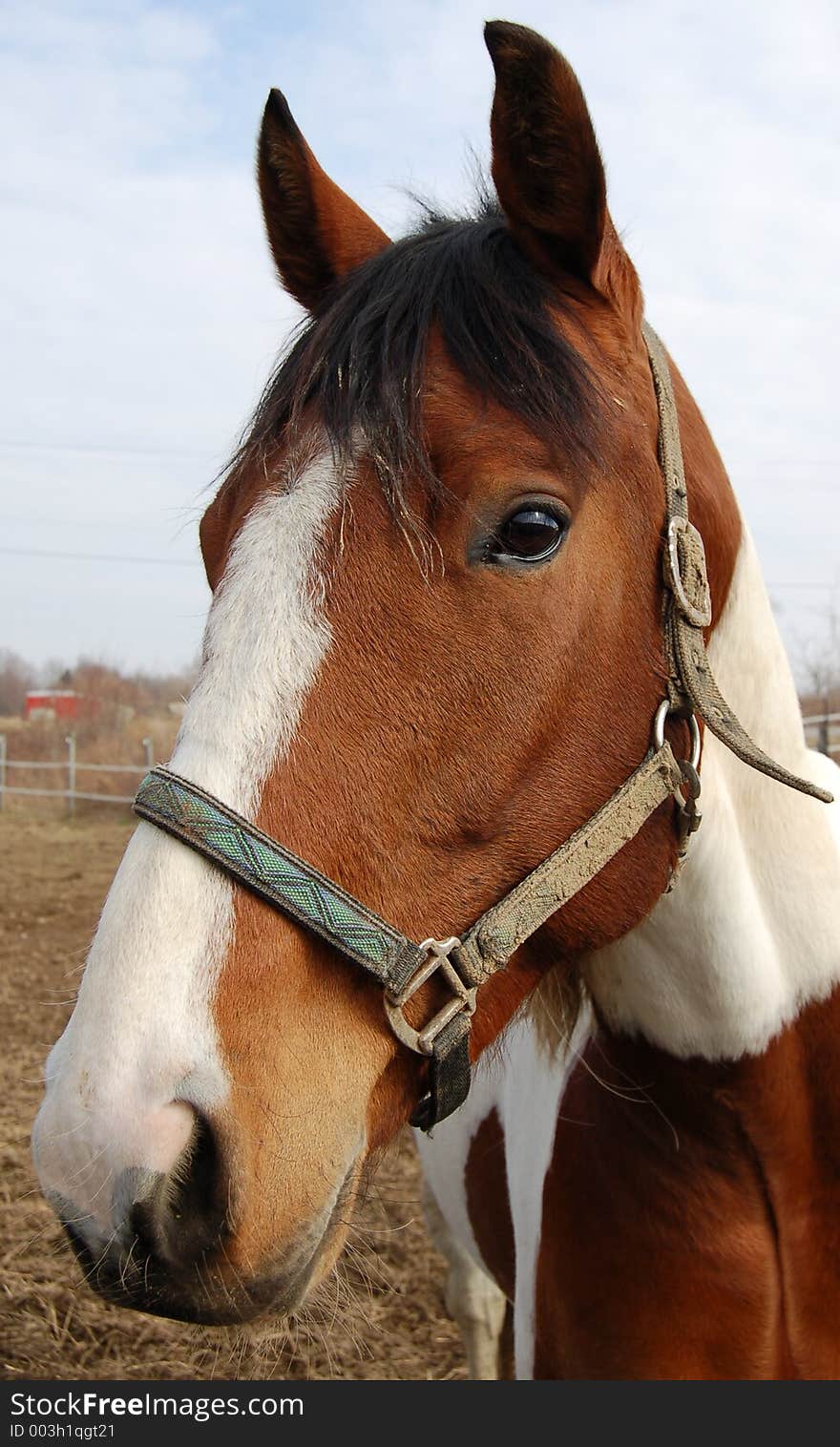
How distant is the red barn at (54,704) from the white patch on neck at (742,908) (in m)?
29.1

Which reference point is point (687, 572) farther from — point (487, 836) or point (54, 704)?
point (54, 704)

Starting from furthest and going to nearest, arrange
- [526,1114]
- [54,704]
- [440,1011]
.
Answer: [54,704] < [526,1114] < [440,1011]

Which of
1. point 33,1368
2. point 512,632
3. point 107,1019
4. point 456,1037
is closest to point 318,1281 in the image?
point 456,1037

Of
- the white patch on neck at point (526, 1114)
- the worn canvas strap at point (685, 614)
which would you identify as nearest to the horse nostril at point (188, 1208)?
the white patch on neck at point (526, 1114)

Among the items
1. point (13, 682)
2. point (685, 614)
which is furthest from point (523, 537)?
point (13, 682)

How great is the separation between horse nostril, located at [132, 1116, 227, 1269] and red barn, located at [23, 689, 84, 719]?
2952 cm

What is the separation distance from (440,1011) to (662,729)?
56cm

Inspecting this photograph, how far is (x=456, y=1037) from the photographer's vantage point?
1.49 meters

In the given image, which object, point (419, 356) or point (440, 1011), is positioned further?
point (419, 356)

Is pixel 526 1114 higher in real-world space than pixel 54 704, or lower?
higher

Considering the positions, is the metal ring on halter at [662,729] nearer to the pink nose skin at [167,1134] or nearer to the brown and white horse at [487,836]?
the brown and white horse at [487,836]

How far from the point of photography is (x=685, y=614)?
5.42 feet

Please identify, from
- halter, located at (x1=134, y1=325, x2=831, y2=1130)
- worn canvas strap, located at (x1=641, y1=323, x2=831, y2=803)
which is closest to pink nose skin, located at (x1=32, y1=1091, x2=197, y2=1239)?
halter, located at (x1=134, y1=325, x2=831, y2=1130)

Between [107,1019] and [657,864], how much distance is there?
0.90m
